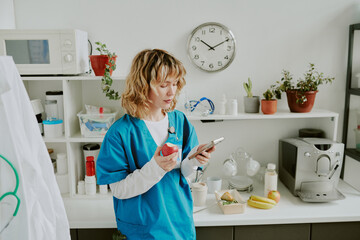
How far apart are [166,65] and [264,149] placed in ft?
4.21

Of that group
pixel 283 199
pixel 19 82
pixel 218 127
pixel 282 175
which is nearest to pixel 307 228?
pixel 283 199

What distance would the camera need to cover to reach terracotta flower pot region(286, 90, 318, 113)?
1993 millimetres

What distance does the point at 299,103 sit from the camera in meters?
2.01

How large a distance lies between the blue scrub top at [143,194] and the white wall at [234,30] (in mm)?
879

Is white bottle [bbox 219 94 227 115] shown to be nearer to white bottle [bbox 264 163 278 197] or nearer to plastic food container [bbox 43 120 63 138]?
white bottle [bbox 264 163 278 197]

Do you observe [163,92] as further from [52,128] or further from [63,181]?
[63,181]

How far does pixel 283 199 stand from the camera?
6.27 ft

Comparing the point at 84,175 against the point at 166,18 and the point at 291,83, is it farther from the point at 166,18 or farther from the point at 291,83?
the point at 291,83

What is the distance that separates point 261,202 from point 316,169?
40cm

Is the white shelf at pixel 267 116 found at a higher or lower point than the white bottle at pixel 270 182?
higher

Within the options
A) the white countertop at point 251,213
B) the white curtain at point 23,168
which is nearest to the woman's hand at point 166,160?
the white curtain at point 23,168

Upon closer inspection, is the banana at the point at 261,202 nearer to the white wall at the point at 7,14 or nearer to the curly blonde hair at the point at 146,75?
the curly blonde hair at the point at 146,75

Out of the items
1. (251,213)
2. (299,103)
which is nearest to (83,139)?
(251,213)

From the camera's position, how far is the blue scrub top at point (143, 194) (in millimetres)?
1288
